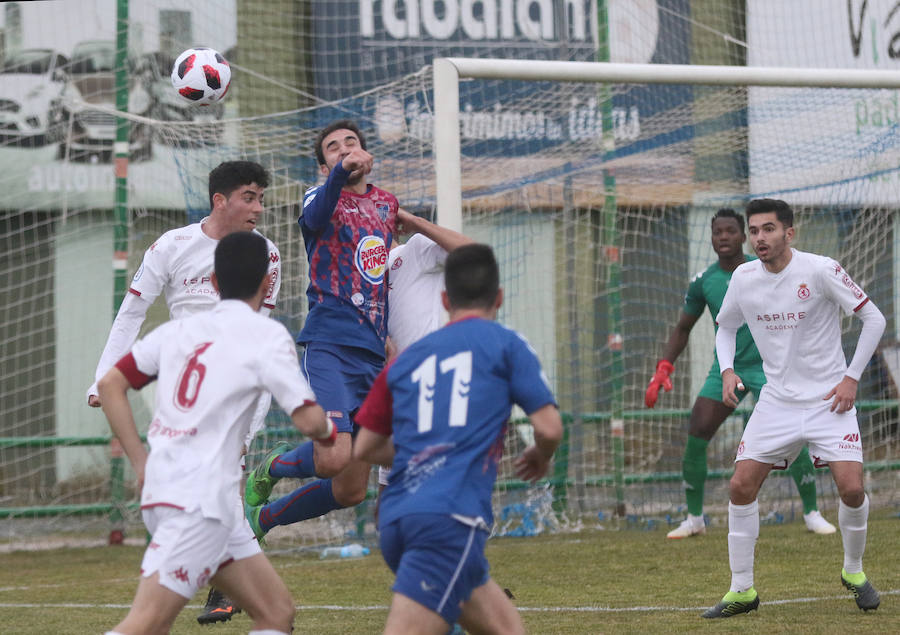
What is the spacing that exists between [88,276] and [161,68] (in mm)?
2236

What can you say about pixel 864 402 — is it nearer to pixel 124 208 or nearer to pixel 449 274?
pixel 124 208

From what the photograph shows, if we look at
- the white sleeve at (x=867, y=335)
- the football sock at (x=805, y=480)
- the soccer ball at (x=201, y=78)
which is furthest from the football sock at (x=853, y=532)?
the soccer ball at (x=201, y=78)

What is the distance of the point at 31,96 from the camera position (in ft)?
42.9

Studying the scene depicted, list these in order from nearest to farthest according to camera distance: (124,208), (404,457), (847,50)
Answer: (404,457) → (124,208) → (847,50)

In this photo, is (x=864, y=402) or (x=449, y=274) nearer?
(x=449, y=274)

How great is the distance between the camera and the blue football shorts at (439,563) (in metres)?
3.87

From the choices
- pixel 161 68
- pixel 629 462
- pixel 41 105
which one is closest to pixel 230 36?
pixel 161 68

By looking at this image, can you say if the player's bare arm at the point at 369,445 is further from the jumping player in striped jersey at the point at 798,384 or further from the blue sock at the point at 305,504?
the jumping player in striped jersey at the point at 798,384

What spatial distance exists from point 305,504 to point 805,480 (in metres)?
5.03

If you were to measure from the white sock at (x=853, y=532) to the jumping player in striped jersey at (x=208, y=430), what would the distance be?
11.1 feet

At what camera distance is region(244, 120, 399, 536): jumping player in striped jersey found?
6242 millimetres

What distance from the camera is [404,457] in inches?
159

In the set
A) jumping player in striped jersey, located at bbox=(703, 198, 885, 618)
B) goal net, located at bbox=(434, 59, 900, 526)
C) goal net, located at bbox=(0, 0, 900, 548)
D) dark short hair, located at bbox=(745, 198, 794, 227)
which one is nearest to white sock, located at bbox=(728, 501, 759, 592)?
jumping player in striped jersey, located at bbox=(703, 198, 885, 618)

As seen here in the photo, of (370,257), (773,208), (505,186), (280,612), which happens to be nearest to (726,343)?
(773,208)
